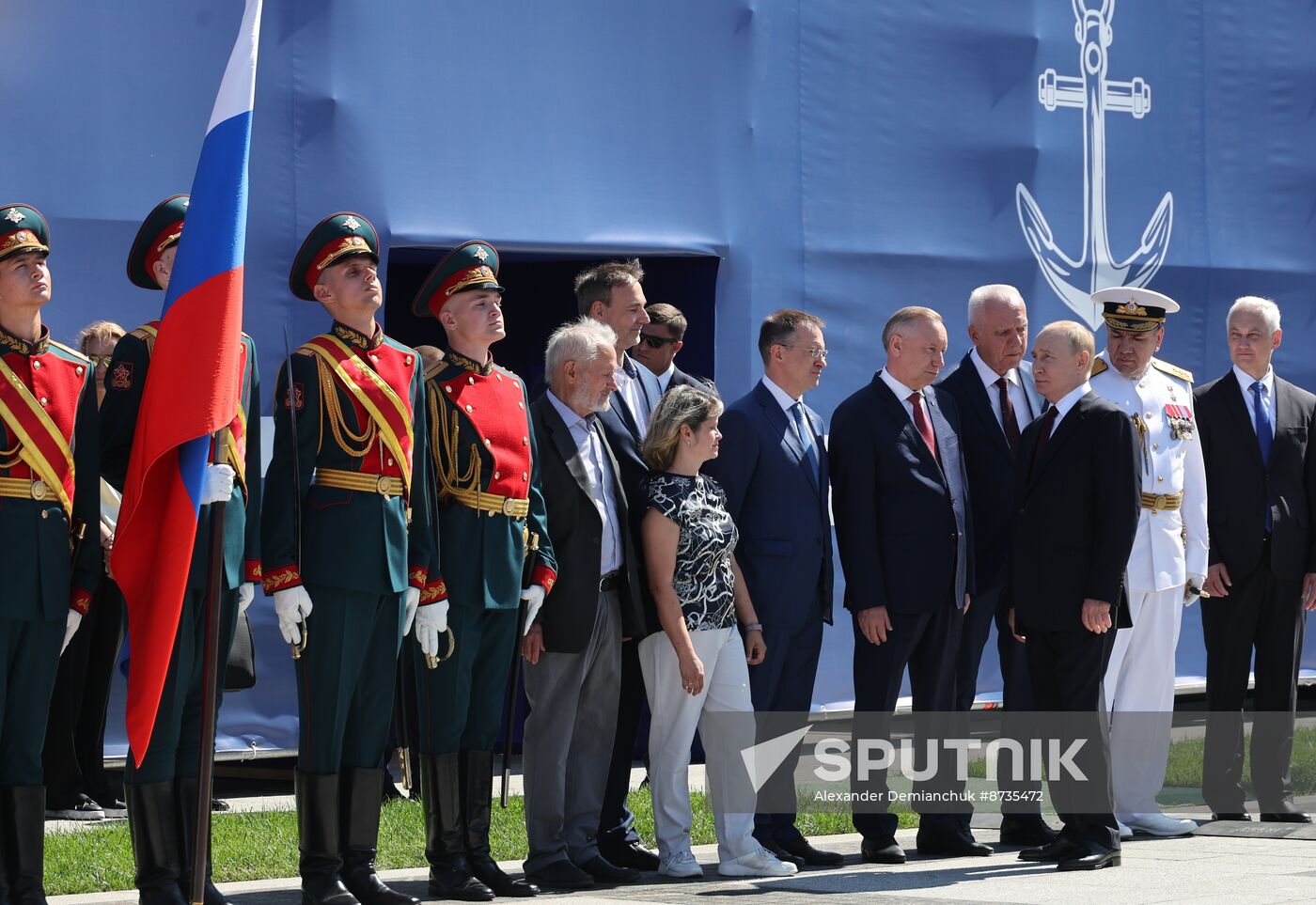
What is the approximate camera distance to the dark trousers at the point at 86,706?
6930mm

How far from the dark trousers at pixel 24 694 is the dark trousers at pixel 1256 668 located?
4619 millimetres

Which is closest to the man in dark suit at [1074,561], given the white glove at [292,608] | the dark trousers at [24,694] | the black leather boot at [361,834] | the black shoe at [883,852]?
the black shoe at [883,852]

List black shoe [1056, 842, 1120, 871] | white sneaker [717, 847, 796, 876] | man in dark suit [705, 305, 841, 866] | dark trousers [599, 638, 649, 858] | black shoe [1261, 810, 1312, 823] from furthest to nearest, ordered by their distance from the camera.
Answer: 1. black shoe [1261, 810, 1312, 823]
2. man in dark suit [705, 305, 841, 866]
3. dark trousers [599, 638, 649, 858]
4. black shoe [1056, 842, 1120, 871]
5. white sneaker [717, 847, 796, 876]

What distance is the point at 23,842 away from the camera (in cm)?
485

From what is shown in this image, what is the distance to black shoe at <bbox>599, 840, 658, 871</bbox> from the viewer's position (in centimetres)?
619

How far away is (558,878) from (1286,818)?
3.02 metres

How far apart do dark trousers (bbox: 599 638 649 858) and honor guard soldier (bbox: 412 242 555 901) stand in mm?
512

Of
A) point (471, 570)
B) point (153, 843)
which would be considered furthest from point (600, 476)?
point (153, 843)

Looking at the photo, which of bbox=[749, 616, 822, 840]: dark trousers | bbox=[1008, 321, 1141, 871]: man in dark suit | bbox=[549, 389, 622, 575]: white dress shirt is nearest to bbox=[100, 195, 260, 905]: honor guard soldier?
bbox=[549, 389, 622, 575]: white dress shirt

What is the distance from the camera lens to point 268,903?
18.0 feet

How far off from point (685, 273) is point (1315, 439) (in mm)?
2765

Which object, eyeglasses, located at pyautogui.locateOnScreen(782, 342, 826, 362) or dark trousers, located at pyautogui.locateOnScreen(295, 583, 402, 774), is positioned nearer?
dark trousers, located at pyautogui.locateOnScreen(295, 583, 402, 774)

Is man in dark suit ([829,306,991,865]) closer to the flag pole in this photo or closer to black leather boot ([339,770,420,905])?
black leather boot ([339,770,420,905])

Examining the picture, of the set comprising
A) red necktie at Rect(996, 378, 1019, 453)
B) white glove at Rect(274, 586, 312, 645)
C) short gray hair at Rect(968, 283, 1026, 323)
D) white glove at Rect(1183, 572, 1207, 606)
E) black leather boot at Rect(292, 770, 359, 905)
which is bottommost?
black leather boot at Rect(292, 770, 359, 905)
